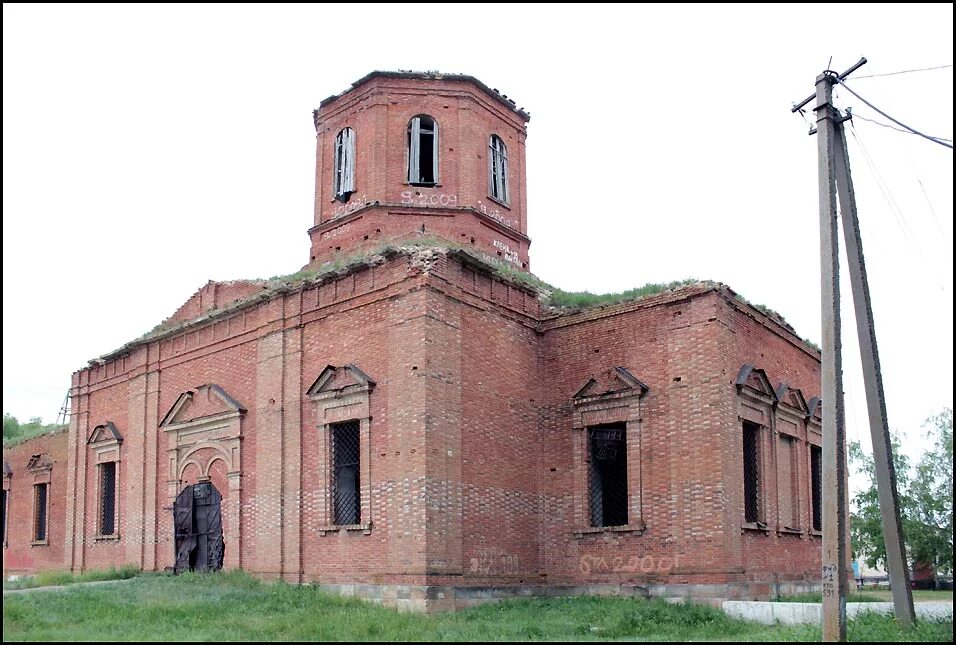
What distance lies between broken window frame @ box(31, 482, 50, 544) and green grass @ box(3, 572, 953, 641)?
11.0 m

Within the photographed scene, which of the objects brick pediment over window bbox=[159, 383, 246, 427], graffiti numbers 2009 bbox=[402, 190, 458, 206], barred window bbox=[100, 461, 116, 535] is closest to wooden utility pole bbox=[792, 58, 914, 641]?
graffiti numbers 2009 bbox=[402, 190, 458, 206]

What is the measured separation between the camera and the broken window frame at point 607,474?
60.9 ft

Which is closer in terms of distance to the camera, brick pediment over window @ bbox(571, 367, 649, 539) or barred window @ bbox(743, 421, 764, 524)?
brick pediment over window @ bbox(571, 367, 649, 539)

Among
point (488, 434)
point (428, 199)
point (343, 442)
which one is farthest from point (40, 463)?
point (488, 434)

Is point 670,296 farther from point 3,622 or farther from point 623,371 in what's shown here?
point 3,622

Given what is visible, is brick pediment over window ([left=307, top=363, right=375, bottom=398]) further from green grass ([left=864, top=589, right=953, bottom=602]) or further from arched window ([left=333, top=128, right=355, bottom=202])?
green grass ([left=864, top=589, right=953, bottom=602])

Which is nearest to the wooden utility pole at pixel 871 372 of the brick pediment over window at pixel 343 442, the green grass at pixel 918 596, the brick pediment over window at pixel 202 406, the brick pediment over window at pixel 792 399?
the brick pediment over window at pixel 792 399

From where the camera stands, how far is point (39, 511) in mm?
28969

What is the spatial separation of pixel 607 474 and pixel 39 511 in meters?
18.5

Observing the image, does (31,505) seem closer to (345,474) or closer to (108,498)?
(108,498)

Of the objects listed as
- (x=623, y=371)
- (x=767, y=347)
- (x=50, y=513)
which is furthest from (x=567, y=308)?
(x=50, y=513)

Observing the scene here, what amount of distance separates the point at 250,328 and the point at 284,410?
2318mm

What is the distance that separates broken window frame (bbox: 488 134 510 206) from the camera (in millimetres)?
22734

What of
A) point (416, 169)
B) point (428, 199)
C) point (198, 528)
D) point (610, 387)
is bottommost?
point (198, 528)
